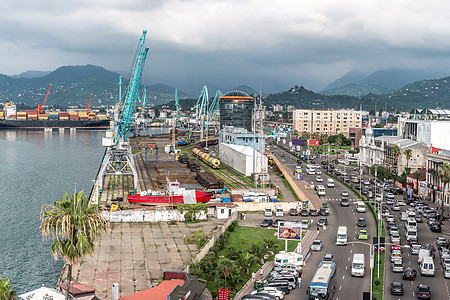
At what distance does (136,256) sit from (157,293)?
1037 cm

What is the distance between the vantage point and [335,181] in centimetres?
8462

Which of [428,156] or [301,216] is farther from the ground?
[428,156]

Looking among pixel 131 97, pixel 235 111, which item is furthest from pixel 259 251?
pixel 235 111

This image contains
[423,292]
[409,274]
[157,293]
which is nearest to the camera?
[157,293]

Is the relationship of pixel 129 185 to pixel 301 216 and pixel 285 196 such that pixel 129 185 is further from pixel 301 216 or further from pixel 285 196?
pixel 301 216

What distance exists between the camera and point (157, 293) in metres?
31.1

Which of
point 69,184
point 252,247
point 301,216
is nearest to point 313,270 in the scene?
point 252,247

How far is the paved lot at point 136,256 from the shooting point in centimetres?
3516

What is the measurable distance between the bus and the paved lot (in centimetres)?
1001

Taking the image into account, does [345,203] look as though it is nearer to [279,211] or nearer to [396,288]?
[279,211]

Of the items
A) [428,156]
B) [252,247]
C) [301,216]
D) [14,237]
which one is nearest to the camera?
[252,247]

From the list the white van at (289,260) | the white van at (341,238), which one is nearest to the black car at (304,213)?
the white van at (341,238)

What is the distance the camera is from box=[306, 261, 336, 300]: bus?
30.7 m

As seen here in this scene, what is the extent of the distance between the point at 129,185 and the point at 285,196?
24013 mm
